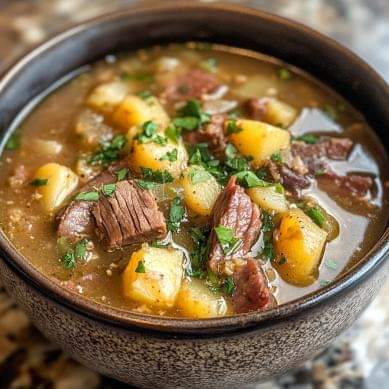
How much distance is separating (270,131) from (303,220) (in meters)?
0.36

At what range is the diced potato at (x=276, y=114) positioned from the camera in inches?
99.0

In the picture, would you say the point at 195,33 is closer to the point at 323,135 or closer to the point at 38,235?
the point at 323,135

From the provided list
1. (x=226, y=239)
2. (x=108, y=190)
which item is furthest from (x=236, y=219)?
(x=108, y=190)

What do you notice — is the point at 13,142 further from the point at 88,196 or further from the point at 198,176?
the point at 198,176

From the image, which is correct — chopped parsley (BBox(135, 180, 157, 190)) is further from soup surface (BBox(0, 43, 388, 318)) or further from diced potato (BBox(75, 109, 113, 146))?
diced potato (BBox(75, 109, 113, 146))

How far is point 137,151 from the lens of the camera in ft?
7.45

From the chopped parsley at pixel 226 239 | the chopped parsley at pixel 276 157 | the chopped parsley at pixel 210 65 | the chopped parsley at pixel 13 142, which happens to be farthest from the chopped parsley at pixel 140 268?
the chopped parsley at pixel 210 65

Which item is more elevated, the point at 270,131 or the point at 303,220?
the point at 270,131

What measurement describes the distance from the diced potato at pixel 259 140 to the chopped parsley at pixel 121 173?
1.16 ft

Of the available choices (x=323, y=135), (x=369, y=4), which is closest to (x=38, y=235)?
(x=323, y=135)

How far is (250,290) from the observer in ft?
6.40

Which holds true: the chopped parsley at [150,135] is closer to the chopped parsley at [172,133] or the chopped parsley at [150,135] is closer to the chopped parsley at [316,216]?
the chopped parsley at [172,133]

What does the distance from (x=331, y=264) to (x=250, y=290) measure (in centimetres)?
28

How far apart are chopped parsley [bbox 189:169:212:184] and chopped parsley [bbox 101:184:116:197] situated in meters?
0.23
